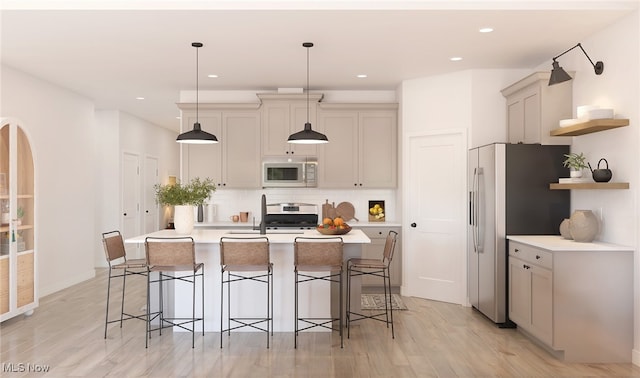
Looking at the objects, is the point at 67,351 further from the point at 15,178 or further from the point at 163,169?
the point at 163,169

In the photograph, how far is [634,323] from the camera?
3947 millimetres

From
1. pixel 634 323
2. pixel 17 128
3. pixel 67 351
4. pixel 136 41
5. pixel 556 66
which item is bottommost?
pixel 67 351

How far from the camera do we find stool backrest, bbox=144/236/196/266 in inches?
165

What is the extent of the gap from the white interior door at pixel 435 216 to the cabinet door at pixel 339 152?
805 millimetres

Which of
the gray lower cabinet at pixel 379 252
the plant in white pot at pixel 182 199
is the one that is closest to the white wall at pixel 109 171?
the plant in white pot at pixel 182 199

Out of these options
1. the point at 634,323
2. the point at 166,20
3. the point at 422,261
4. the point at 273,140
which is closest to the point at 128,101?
the point at 273,140

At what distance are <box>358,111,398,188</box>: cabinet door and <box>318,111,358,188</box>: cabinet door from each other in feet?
0.33

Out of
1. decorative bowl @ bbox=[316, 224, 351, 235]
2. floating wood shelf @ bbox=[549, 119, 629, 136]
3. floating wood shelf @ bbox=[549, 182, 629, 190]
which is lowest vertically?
decorative bowl @ bbox=[316, 224, 351, 235]

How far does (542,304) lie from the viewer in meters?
4.14

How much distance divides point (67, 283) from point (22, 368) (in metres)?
3.35

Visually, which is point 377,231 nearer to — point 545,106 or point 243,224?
point 243,224

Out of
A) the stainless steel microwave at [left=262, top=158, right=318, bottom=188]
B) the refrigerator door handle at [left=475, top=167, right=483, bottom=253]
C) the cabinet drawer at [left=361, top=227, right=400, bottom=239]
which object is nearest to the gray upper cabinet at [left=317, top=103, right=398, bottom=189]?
the stainless steel microwave at [left=262, top=158, right=318, bottom=188]

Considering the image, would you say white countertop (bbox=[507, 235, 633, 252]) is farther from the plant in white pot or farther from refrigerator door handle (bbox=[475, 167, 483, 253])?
the plant in white pot

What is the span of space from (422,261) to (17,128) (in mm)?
4902
